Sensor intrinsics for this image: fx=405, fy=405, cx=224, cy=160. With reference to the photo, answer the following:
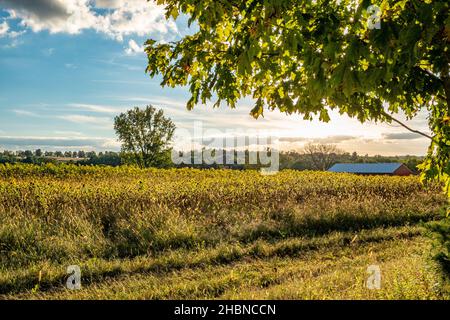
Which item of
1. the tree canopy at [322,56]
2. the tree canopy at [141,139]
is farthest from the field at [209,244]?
the tree canopy at [141,139]

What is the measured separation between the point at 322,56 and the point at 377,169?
55692 millimetres

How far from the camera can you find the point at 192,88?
554 cm

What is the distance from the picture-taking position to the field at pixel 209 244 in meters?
5.44

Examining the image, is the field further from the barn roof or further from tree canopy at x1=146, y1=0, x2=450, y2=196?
the barn roof

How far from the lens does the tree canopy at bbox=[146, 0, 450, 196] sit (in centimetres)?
336

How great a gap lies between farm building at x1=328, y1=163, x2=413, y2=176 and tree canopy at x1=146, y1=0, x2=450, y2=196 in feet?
161

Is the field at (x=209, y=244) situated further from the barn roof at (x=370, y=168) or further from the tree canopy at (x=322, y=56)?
the barn roof at (x=370, y=168)

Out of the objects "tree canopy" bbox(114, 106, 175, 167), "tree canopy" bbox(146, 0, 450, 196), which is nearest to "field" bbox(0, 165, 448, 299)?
"tree canopy" bbox(146, 0, 450, 196)

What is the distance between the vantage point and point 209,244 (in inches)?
323

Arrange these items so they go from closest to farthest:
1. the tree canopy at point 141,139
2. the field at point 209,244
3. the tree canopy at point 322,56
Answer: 1. the tree canopy at point 322,56
2. the field at point 209,244
3. the tree canopy at point 141,139

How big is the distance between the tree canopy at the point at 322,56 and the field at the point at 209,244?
6.04ft

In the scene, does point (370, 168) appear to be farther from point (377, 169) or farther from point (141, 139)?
point (141, 139)

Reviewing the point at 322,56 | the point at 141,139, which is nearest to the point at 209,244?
the point at 322,56
